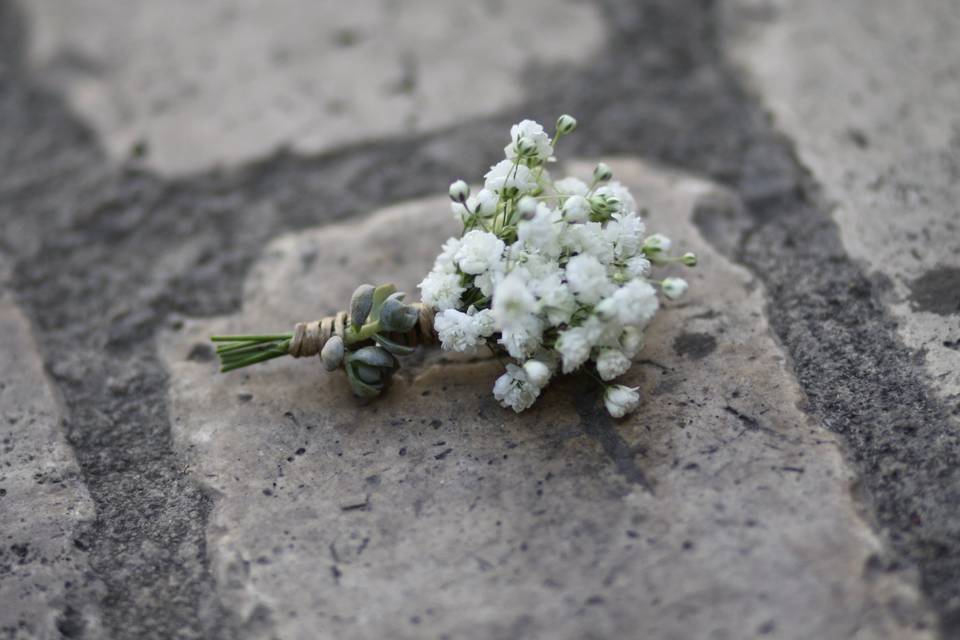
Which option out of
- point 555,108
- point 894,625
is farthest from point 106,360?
point 894,625

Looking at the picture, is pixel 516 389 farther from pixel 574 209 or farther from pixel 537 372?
pixel 574 209

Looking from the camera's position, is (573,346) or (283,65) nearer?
(573,346)

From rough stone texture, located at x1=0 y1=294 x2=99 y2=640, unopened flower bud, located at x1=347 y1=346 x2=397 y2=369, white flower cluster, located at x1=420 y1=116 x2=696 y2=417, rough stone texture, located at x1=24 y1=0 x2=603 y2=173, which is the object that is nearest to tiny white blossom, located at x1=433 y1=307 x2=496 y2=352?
white flower cluster, located at x1=420 y1=116 x2=696 y2=417

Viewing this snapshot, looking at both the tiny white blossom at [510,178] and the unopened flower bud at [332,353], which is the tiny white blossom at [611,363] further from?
the unopened flower bud at [332,353]

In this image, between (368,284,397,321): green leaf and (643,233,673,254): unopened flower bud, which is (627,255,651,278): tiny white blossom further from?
(368,284,397,321): green leaf

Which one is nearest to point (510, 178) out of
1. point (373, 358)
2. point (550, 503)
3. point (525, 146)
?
point (525, 146)

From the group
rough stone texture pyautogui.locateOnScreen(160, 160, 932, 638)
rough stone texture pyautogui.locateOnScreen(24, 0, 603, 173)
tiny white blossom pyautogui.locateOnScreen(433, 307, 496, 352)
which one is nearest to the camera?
rough stone texture pyautogui.locateOnScreen(160, 160, 932, 638)

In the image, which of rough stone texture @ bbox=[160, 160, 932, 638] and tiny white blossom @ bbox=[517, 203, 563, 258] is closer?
rough stone texture @ bbox=[160, 160, 932, 638]
